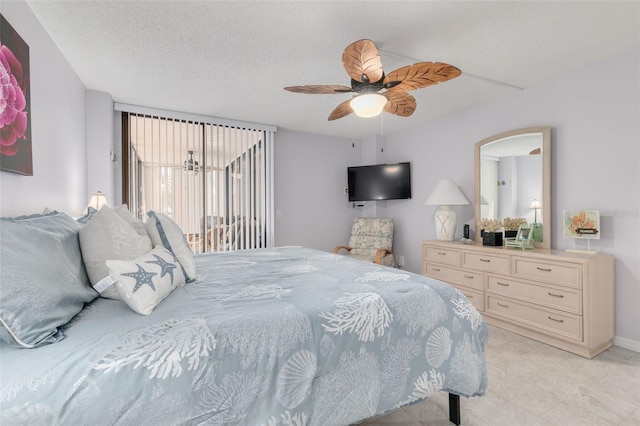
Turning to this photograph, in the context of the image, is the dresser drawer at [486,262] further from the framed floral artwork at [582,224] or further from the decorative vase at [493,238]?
the framed floral artwork at [582,224]

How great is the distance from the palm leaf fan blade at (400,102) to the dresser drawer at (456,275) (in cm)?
189

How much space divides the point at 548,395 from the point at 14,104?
3.60 meters

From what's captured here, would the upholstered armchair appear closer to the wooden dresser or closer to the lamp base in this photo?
the lamp base

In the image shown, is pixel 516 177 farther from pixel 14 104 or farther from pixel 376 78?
pixel 14 104

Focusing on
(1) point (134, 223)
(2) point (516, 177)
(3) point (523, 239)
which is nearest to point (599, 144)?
(2) point (516, 177)

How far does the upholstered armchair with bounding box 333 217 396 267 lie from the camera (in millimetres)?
4657

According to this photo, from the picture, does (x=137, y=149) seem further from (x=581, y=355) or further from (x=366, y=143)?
(x=581, y=355)

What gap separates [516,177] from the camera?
3262mm

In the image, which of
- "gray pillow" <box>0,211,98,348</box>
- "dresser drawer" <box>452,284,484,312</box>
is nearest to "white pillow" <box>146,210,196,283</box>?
"gray pillow" <box>0,211,98,348</box>

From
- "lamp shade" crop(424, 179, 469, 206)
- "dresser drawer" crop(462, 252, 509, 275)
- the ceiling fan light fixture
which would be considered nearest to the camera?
the ceiling fan light fixture

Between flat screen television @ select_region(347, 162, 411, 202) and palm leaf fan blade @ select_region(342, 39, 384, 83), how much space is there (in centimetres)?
275

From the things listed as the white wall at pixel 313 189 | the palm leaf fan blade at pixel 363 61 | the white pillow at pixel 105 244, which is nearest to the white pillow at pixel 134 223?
the white pillow at pixel 105 244

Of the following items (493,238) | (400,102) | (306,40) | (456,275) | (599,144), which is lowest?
(456,275)

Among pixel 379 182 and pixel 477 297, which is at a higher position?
pixel 379 182
